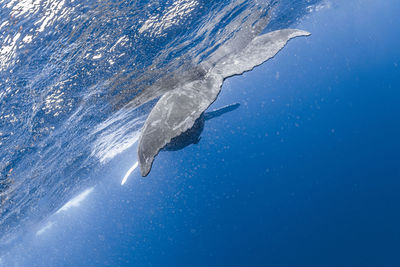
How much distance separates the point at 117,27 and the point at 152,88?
4.61 metres

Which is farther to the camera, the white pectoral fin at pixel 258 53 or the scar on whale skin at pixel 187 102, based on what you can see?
the white pectoral fin at pixel 258 53

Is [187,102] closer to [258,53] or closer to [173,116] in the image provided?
[173,116]

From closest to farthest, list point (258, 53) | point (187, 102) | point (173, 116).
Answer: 1. point (173, 116)
2. point (187, 102)
3. point (258, 53)

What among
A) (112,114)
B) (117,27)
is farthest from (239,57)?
(112,114)

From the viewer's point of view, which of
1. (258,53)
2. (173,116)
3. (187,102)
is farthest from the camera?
(258,53)

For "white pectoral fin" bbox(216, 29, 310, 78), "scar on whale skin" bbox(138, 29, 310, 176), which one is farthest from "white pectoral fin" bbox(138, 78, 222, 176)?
"white pectoral fin" bbox(216, 29, 310, 78)

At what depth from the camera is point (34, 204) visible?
54.7 ft

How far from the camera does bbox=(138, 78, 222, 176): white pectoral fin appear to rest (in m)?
4.73

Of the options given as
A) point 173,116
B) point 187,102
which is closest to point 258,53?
point 187,102

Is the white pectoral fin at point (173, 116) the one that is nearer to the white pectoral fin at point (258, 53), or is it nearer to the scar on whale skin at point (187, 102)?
the scar on whale skin at point (187, 102)

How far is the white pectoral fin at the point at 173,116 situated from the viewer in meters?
4.73

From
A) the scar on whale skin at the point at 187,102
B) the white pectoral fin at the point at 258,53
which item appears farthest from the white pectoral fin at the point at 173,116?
the white pectoral fin at the point at 258,53

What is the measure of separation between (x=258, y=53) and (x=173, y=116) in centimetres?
342

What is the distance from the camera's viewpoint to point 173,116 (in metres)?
5.21
